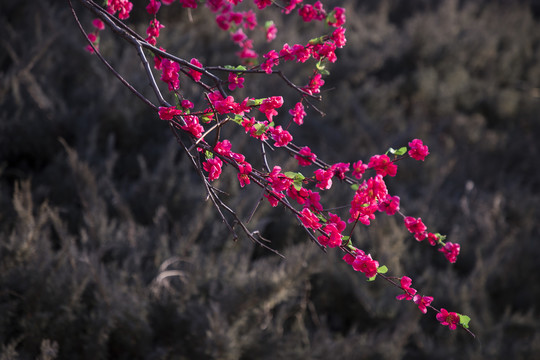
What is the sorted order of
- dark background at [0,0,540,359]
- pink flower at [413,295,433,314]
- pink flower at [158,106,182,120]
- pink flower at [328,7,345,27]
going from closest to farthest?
pink flower at [158,106,182,120] < pink flower at [413,295,433,314] < pink flower at [328,7,345,27] < dark background at [0,0,540,359]

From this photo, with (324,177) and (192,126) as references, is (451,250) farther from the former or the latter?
(192,126)

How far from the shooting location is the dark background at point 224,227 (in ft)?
5.31

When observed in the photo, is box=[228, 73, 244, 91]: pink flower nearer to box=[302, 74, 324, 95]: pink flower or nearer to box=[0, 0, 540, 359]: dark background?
box=[302, 74, 324, 95]: pink flower

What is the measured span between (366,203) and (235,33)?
0.73 metres

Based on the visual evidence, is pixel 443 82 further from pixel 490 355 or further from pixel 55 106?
pixel 55 106

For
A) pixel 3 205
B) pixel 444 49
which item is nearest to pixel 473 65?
pixel 444 49

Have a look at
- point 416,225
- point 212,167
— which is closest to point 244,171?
point 212,167

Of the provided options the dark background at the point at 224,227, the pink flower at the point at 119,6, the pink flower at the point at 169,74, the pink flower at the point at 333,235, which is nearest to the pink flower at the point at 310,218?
the pink flower at the point at 333,235

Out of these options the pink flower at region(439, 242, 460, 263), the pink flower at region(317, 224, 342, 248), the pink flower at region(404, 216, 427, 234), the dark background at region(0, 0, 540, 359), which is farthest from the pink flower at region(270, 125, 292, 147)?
the dark background at region(0, 0, 540, 359)

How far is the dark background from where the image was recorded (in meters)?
1.62

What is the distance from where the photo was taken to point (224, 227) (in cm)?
224

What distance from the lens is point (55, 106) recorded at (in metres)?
2.74

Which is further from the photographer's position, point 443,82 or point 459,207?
point 443,82

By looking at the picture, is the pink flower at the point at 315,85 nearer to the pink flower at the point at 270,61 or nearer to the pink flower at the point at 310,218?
the pink flower at the point at 270,61
